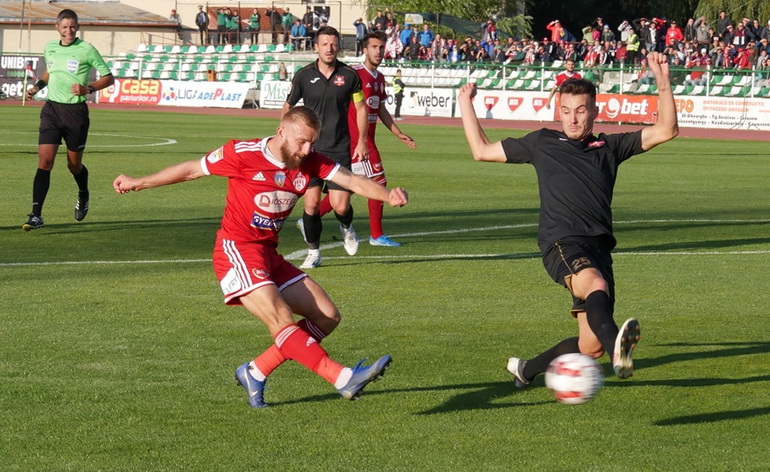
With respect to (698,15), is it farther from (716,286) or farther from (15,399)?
(15,399)

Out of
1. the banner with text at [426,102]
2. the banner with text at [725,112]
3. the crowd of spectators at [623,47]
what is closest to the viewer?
the banner with text at [725,112]

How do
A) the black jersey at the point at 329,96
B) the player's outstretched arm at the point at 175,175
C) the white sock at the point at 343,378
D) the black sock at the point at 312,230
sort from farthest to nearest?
the black jersey at the point at 329,96 → the black sock at the point at 312,230 → the player's outstretched arm at the point at 175,175 → the white sock at the point at 343,378

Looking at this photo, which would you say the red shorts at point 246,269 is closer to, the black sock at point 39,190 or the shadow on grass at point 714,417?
the shadow on grass at point 714,417

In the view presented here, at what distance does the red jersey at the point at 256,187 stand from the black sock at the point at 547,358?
1.49 meters

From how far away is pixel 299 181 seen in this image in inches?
248

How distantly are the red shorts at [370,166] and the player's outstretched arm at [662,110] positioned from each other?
234 inches

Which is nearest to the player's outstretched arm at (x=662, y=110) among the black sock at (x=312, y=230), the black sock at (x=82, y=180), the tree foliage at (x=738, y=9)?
the black sock at (x=312, y=230)

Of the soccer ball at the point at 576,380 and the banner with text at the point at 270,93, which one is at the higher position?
the soccer ball at the point at 576,380

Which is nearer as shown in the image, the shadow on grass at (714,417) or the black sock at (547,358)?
the shadow on grass at (714,417)

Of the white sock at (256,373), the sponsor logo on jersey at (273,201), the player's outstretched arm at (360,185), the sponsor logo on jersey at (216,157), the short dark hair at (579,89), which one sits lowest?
the white sock at (256,373)

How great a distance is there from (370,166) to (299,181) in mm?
5994

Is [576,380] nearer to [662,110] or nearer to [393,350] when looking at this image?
[662,110]

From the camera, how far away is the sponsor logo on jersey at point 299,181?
6.29m

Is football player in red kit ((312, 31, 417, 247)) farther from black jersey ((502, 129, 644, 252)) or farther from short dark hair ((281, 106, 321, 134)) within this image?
short dark hair ((281, 106, 321, 134))
